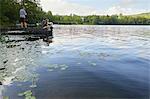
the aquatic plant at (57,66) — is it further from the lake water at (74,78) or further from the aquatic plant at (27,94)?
the aquatic plant at (27,94)

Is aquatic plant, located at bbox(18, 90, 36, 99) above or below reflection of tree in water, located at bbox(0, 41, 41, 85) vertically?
below

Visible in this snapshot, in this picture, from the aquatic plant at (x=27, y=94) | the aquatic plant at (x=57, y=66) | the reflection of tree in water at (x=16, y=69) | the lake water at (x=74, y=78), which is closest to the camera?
the aquatic plant at (x=27, y=94)

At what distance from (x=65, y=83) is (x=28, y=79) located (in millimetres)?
1656

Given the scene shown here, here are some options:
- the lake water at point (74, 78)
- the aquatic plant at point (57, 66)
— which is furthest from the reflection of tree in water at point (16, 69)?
the aquatic plant at point (57, 66)

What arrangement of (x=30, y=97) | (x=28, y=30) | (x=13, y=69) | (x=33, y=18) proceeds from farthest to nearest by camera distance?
(x=33, y=18) < (x=28, y=30) < (x=13, y=69) < (x=30, y=97)

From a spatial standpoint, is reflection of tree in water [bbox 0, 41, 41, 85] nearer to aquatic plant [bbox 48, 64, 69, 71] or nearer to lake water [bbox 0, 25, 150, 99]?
lake water [bbox 0, 25, 150, 99]

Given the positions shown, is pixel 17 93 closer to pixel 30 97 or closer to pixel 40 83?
pixel 30 97

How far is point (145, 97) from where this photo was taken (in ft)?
30.0

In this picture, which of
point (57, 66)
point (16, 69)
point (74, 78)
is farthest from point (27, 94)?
point (57, 66)

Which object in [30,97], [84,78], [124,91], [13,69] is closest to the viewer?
[30,97]

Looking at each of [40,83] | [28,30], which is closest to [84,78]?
[40,83]

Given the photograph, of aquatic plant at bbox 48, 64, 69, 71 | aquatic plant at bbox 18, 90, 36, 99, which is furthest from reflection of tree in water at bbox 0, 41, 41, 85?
aquatic plant at bbox 18, 90, 36, 99

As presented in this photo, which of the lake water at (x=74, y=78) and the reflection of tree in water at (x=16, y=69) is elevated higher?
the reflection of tree in water at (x=16, y=69)

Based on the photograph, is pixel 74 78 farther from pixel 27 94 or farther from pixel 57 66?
pixel 27 94
